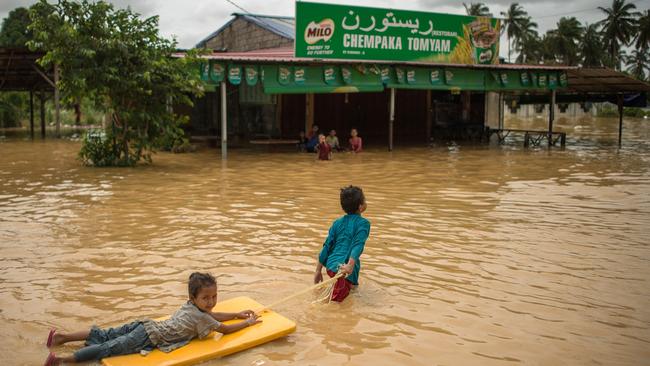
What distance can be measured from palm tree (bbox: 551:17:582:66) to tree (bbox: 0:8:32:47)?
51066 millimetres

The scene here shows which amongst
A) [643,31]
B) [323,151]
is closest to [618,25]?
[643,31]

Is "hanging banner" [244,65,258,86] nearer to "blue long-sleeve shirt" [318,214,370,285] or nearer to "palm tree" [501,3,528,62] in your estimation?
"blue long-sleeve shirt" [318,214,370,285]

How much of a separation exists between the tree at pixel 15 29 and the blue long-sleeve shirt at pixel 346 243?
39884 millimetres

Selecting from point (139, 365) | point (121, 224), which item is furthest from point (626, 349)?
point (121, 224)

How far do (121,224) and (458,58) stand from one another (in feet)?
50.6

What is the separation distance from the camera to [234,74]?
16.9 metres

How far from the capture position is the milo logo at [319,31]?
17.9m

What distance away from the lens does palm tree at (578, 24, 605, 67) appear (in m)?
63.7

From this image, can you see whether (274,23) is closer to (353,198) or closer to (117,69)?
(117,69)

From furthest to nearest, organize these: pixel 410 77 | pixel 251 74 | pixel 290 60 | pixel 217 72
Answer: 1. pixel 410 77
2. pixel 290 60
3. pixel 251 74
4. pixel 217 72

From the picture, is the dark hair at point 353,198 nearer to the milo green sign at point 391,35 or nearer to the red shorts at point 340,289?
the red shorts at point 340,289

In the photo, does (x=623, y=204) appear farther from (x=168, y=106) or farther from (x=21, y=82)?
(x=21, y=82)

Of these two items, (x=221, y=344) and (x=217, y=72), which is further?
(x=217, y=72)

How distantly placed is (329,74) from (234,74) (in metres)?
3.15
